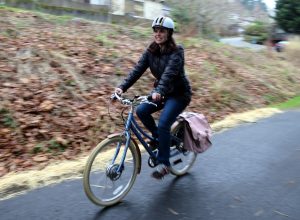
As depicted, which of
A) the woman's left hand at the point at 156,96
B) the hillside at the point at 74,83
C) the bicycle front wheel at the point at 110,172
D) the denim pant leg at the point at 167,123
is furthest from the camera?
the hillside at the point at 74,83

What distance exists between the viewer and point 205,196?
5.22 metres

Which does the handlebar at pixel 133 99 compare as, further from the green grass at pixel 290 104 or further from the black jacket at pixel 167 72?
the green grass at pixel 290 104

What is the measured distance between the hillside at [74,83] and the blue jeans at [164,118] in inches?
70.5

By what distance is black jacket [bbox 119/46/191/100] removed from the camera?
486 centimetres

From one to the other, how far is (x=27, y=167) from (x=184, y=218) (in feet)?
8.17

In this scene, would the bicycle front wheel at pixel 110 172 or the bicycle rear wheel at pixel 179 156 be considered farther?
the bicycle rear wheel at pixel 179 156

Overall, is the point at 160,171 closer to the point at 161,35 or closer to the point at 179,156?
the point at 179,156

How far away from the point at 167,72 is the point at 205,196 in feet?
5.47

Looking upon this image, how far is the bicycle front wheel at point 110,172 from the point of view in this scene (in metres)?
4.57

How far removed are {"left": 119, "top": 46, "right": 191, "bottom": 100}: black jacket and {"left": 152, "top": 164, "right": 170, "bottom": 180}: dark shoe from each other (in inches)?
37.1

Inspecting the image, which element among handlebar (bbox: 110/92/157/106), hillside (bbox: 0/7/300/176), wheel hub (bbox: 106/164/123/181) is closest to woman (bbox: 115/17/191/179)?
handlebar (bbox: 110/92/157/106)

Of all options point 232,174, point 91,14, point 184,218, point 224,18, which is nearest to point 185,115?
point 232,174

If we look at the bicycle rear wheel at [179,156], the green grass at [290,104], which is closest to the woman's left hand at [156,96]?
the bicycle rear wheel at [179,156]

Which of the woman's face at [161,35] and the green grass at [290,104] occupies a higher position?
the woman's face at [161,35]
